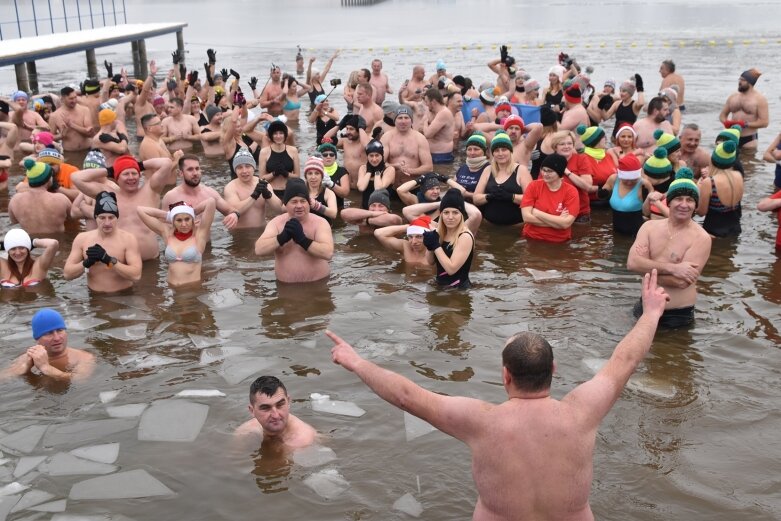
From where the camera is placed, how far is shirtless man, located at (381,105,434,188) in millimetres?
11742

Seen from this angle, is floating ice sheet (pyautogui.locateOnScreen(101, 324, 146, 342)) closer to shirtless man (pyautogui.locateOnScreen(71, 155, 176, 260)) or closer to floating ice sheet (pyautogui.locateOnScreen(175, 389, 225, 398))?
floating ice sheet (pyautogui.locateOnScreen(175, 389, 225, 398))

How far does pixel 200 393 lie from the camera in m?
6.50

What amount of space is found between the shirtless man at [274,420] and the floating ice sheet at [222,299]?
2.69m

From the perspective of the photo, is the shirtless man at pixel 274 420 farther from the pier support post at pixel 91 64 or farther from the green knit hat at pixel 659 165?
the pier support post at pixel 91 64

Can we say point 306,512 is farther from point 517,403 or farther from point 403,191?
point 403,191

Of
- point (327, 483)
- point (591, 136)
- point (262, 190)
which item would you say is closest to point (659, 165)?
point (591, 136)

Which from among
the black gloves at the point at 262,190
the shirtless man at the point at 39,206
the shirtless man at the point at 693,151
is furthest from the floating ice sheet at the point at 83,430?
the shirtless man at the point at 693,151

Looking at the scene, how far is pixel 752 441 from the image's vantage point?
5.65 m

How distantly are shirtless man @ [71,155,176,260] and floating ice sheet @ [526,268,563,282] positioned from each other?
14.2 feet

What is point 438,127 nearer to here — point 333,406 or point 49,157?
point 49,157

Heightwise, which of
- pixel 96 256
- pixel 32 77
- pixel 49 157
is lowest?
pixel 96 256

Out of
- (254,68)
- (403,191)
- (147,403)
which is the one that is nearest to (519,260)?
(403,191)

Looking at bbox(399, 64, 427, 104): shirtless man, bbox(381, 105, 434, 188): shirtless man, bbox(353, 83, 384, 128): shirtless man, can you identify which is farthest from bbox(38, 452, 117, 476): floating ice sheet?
bbox(399, 64, 427, 104): shirtless man

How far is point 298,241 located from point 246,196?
251 cm
